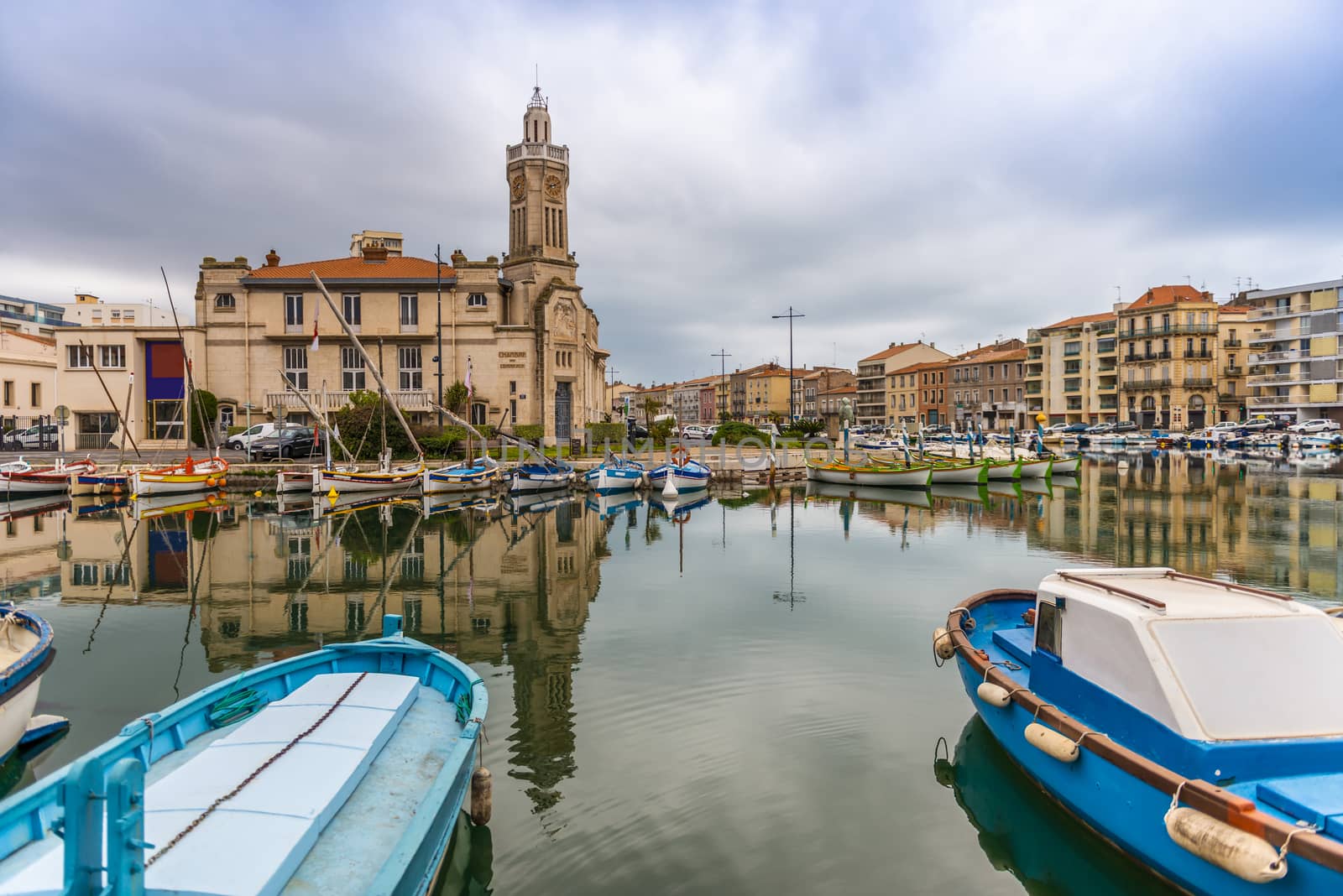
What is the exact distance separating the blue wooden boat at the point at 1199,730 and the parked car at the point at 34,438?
66038 mm

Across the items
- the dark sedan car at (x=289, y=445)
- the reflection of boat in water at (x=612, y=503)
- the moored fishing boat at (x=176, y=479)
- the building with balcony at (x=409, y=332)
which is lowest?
the reflection of boat in water at (x=612, y=503)

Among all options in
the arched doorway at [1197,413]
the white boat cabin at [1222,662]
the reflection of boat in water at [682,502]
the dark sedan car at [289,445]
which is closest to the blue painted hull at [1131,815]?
the white boat cabin at [1222,662]

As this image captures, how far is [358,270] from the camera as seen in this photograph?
54438 mm

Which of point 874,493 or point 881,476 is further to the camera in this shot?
point 881,476

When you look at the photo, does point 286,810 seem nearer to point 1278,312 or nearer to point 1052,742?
point 1052,742

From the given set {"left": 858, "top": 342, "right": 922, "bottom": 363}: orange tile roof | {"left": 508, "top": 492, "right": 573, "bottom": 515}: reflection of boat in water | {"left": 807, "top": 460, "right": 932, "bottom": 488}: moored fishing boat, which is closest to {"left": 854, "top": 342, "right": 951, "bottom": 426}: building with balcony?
{"left": 858, "top": 342, "right": 922, "bottom": 363}: orange tile roof

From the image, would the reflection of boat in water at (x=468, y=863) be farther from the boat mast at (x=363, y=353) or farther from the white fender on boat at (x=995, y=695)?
the boat mast at (x=363, y=353)

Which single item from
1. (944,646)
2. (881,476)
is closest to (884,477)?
(881,476)

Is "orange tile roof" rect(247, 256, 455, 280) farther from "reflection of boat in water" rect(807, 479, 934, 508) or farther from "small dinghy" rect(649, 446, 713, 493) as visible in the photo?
"reflection of boat in water" rect(807, 479, 934, 508)

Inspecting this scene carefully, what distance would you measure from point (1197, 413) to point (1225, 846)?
330 feet

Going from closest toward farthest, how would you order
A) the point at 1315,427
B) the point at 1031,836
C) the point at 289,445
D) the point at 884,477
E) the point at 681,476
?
the point at 1031,836 < the point at 681,476 < the point at 884,477 < the point at 289,445 < the point at 1315,427

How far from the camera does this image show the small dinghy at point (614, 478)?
133 feet

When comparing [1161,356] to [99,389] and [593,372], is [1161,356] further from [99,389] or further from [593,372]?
[99,389]

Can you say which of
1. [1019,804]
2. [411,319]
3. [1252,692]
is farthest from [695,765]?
[411,319]
